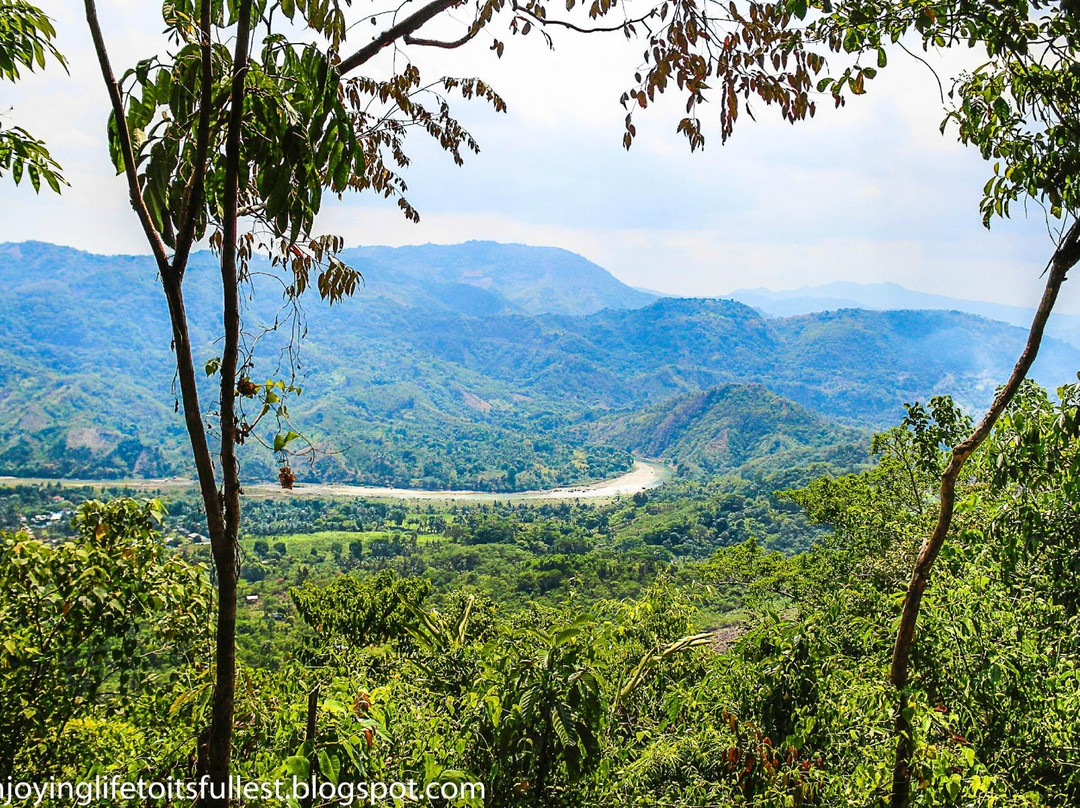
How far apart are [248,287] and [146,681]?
180 cm

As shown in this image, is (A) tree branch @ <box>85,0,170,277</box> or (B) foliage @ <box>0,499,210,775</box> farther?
(B) foliage @ <box>0,499,210,775</box>

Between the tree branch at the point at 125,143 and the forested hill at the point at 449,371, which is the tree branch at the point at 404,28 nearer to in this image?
the tree branch at the point at 125,143

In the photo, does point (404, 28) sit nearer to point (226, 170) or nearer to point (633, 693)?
point (226, 170)

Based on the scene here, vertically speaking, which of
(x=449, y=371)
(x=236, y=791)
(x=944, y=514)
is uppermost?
(x=944, y=514)

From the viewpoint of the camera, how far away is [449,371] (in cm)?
14325

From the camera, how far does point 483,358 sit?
15950 cm

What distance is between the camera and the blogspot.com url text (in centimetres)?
147

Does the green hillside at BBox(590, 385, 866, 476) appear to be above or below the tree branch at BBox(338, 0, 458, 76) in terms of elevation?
below

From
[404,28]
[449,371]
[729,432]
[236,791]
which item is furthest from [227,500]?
[449,371]

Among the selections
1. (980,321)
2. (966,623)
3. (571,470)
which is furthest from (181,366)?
(980,321)

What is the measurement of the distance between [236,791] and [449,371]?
14302 centimetres

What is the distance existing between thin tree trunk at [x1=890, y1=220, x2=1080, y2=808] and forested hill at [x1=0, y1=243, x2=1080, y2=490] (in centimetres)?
6765

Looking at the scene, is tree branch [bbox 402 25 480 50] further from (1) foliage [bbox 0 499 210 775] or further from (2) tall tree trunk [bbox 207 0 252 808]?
(1) foliage [bbox 0 499 210 775]

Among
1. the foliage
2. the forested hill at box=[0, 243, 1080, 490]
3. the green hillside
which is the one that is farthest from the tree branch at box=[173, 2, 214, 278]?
the forested hill at box=[0, 243, 1080, 490]
